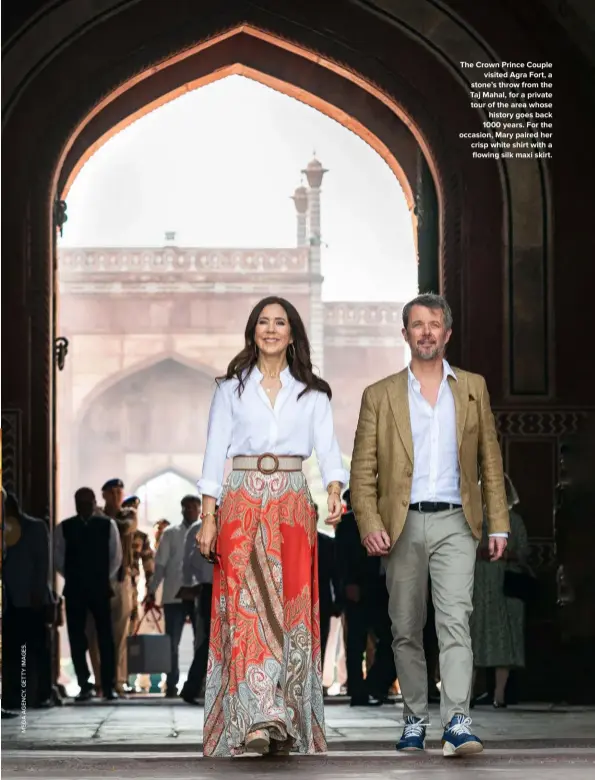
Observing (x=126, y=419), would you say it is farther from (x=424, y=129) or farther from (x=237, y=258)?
(x=424, y=129)

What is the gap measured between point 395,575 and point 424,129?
4.49 meters

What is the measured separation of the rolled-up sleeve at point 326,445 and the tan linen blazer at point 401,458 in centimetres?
14

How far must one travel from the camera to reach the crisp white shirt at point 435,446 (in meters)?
4.86

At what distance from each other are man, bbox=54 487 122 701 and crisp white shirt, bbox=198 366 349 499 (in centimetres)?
444

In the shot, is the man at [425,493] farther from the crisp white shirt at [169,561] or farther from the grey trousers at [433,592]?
the crisp white shirt at [169,561]

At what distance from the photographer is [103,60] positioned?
9.06 meters

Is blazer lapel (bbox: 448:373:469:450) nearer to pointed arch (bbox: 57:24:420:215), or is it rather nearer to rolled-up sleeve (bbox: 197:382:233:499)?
rolled-up sleeve (bbox: 197:382:233:499)

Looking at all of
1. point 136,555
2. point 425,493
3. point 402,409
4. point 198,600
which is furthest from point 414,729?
point 136,555

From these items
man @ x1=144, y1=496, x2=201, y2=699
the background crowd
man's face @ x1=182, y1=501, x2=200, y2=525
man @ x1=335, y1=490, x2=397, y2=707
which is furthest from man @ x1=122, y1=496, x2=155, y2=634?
man @ x1=335, y1=490, x2=397, y2=707

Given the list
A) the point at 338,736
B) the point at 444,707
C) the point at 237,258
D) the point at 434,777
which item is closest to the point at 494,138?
the point at 338,736

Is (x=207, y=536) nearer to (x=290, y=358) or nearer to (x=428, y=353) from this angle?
(x=290, y=358)

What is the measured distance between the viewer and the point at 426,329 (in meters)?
4.91

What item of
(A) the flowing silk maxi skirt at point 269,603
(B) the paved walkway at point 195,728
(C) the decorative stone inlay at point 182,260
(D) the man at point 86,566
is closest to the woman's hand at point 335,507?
(A) the flowing silk maxi skirt at point 269,603

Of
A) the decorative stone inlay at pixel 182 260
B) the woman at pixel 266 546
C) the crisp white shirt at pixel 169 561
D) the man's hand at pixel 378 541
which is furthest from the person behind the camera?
the decorative stone inlay at pixel 182 260
